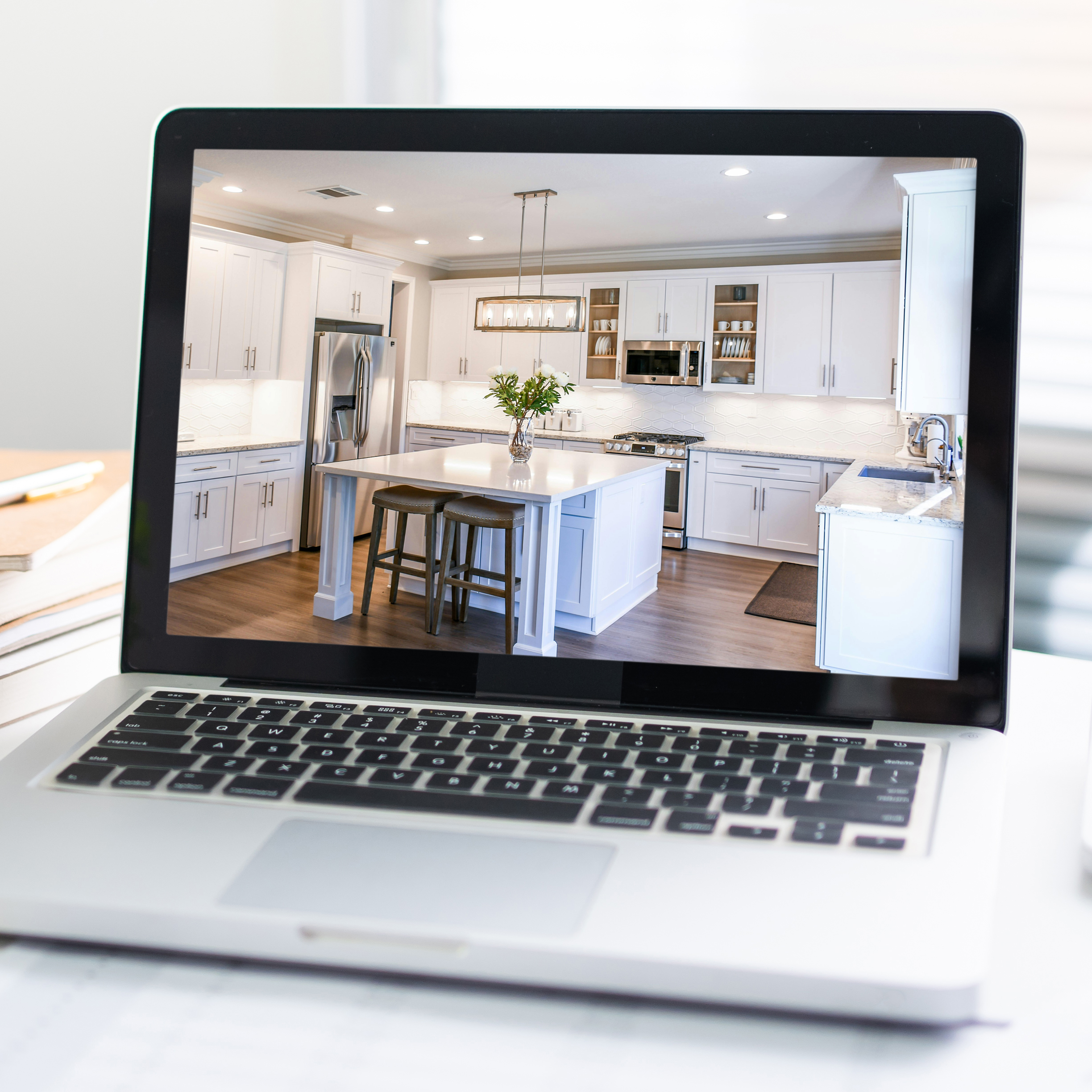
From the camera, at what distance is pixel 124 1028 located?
0.34 m

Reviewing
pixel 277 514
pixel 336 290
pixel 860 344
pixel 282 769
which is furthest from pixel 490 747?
pixel 860 344

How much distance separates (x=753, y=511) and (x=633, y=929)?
30.0 inches

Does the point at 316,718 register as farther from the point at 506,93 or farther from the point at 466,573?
the point at 506,93

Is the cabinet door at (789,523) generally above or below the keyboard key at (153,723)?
above

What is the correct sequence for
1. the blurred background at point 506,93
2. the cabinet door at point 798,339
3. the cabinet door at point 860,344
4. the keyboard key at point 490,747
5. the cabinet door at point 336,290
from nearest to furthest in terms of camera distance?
1. the keyboard key at point 490,747
2. the blurred background at point 506,93
3. the cabinet door at point 336,290
4. the cabinet door at point 860,344
5. the cabinet door at point 798,339

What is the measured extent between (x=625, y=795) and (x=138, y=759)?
1.03ft

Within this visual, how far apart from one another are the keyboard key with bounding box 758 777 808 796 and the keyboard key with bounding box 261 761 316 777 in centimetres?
28

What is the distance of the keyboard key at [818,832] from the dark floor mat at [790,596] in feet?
0.81

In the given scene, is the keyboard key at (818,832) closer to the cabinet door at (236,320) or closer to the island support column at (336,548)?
the island support column at (336,548)

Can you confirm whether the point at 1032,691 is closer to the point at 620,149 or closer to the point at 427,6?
the point at 620,149

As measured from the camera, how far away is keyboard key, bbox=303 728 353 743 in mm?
544

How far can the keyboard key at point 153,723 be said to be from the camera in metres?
0.56

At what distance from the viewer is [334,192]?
2.51 feet

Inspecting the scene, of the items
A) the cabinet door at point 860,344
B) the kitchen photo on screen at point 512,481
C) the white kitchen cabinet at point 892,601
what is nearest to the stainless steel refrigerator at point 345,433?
the kitchen photo on screen at point 512,481
